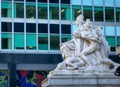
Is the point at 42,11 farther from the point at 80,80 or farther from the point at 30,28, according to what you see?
the point at 80,80

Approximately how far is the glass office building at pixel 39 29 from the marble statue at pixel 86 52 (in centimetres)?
2685

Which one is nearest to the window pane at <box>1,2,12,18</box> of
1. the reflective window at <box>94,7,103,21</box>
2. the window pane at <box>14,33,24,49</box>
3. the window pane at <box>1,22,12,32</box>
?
the window pane at <box>1,22,12,32</box>

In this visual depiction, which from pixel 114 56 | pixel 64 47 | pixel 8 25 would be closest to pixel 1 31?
pixel 8 25

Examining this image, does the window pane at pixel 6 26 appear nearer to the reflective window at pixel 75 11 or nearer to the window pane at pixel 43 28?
the window pane at pixel 43 28

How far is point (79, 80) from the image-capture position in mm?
29312

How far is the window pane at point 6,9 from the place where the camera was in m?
58.6

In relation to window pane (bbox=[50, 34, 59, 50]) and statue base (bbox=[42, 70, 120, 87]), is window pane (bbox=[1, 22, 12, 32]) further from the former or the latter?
statue base (bbox=[42, 70, 120, 87])

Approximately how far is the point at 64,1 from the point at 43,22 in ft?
11.2

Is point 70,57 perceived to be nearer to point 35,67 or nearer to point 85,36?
point 85,36

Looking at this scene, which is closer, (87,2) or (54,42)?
(54,42)

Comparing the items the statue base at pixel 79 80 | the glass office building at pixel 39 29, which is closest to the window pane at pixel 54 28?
the glass office building at pixel 39 29

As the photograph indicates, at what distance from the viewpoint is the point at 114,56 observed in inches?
2370

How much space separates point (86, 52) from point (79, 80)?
1952mm

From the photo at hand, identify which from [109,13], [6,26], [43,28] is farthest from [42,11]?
[109,13]
